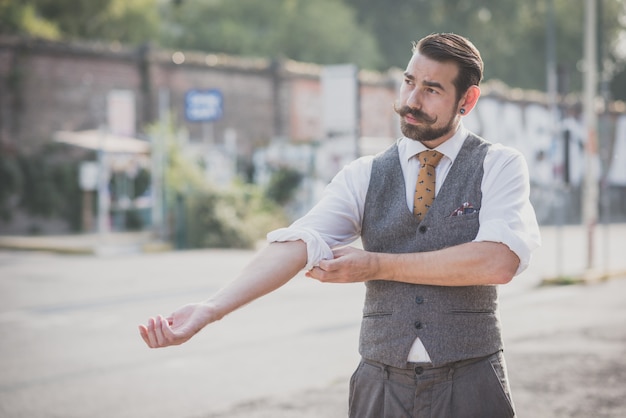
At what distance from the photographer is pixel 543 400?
641 centimetres

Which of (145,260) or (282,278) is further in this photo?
(145,260)

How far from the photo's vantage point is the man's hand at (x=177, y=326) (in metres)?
2.43

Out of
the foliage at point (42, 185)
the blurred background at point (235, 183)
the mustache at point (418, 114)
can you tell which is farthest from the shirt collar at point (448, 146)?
the foliage at point (42, 185)

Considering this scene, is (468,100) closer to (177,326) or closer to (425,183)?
(425,183)

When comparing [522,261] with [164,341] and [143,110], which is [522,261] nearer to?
[164,341]

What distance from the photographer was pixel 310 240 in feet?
8.38

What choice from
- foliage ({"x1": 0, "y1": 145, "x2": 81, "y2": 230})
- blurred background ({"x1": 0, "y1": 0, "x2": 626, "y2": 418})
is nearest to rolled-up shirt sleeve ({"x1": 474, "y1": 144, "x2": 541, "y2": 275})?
blurred background ({"x1": 0, "y1": 0, "x2": 626, "y2": 418})

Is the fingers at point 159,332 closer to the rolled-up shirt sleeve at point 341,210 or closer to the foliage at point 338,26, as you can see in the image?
the rolled-up shirt sleeve at point 341,210

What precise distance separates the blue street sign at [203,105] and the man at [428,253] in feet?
87.4

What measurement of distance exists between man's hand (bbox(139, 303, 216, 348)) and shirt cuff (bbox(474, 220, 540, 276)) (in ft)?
2.46

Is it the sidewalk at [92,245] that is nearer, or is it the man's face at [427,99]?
the man's face at [427,99]

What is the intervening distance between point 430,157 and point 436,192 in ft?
0.35

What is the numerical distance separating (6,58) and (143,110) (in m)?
4.61

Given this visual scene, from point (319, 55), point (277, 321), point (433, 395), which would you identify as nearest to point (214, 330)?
point (277, 321)
